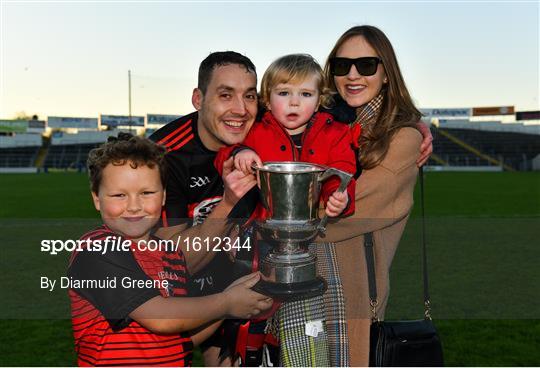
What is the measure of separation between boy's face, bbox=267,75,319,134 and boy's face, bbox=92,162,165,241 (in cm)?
60

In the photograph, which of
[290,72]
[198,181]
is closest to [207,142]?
[198,181]

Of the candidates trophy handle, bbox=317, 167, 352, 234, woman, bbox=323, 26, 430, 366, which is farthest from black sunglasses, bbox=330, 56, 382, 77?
trophy handle, bbox=317, 167, 352, 234

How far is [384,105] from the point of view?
2.59 metres

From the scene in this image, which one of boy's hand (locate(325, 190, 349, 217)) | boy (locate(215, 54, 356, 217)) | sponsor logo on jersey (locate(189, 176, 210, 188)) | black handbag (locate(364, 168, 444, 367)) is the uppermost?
boy (locate(215, 54, 356, 217))

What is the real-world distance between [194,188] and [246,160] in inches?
21.3

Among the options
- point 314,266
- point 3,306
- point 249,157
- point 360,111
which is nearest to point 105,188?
point 249,157

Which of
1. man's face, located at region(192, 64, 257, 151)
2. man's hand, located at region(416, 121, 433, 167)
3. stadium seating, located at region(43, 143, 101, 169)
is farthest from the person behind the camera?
stadium seating, located at region(43, 143, 101, 169)

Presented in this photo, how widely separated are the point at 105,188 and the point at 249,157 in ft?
1.87

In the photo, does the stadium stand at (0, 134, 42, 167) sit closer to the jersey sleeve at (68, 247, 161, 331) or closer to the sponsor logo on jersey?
the sponsor logo on jersey

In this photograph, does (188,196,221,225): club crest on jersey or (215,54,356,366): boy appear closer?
(215,54,356,366): boy

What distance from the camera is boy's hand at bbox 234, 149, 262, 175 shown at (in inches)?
85.6

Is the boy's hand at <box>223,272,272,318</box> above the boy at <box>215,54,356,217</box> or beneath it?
beneath

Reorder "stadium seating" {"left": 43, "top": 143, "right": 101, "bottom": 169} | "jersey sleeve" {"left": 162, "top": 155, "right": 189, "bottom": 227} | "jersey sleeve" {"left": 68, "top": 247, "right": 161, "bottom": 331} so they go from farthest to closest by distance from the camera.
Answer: "stadium seating" {"left": 43, "top": 143, "right": 101, "bottom": 169}
"jersey sleeve" {"left": 162, "top": 155, "right": 189, "bottom": 227}
"jersey sleeve" {"left": 68, "top": 247, "right": 161, "bottom": 331}

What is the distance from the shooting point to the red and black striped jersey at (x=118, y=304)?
2.07 meters
